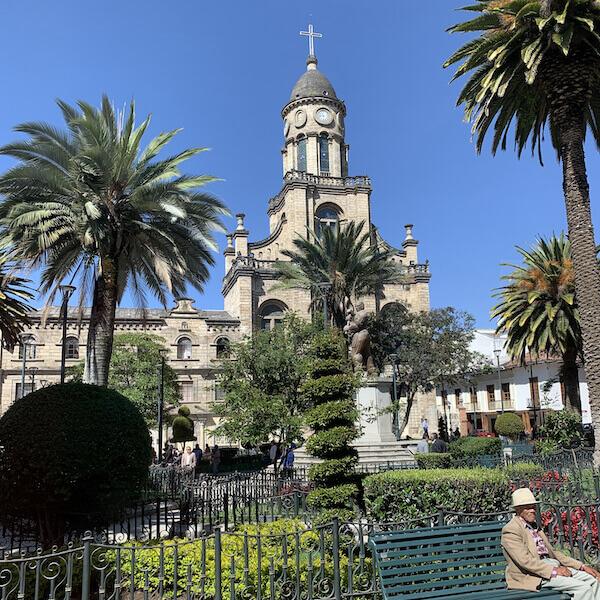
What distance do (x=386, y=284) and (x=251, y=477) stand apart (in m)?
33.5

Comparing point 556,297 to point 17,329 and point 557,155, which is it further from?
point 17,329

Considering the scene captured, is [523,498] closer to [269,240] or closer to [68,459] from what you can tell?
[68,459]

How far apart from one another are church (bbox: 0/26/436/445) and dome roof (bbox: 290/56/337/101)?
4.2 inches

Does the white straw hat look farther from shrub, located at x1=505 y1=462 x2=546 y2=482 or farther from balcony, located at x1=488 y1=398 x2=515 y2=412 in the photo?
balcony, located at x1=488 y1=398 x2=515 y2=412

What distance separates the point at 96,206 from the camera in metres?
14.6

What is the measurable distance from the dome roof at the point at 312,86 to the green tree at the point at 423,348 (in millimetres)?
20405

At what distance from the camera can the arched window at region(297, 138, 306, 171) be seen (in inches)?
1900

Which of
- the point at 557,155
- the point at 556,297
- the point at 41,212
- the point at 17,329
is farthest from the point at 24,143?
the point at 556,297

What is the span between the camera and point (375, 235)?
161 feet

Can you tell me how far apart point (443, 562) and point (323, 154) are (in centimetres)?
4541

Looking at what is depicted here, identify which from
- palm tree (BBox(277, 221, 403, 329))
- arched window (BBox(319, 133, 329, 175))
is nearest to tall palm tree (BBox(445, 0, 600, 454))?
palm tree (BBox(277, 221, 403, 329))

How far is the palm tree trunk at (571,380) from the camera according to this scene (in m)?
21.6

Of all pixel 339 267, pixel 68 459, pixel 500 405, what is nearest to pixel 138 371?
pixel 339 267

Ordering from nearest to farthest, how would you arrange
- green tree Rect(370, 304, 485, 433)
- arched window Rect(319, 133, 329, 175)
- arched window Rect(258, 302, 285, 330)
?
green tree Rect(370, 304, 485, 433) < arched window Rect(258, 302, 285, 330) < arched window Rect(319, 133, 329, 175)
